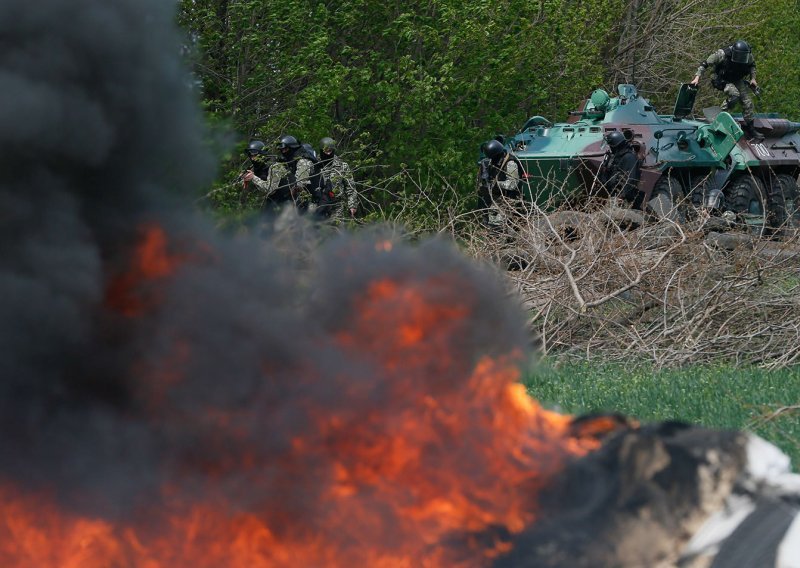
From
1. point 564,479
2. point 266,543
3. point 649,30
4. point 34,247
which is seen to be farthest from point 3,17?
point 649,30

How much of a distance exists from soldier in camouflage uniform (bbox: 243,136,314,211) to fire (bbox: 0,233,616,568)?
25.5 ft

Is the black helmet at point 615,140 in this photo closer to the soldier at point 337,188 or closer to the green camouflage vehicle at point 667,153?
the green camouflage vehicle at point 667,153

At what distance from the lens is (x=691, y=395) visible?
752 cm

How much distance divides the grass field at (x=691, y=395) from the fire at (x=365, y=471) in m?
1.84

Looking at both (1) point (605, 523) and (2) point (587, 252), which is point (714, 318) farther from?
(1) point (605, 523)

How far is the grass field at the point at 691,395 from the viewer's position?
648 centimetres

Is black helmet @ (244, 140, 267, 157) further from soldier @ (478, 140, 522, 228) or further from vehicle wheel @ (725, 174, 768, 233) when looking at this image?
vehicle wheel @ (725, 174, 768, 233)

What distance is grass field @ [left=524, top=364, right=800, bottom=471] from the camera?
255 inches

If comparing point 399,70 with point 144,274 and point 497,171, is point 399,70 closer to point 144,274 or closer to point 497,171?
point 497,171

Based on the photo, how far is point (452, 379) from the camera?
14.6 ft

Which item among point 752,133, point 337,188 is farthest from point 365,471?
point 752,133

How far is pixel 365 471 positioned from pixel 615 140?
12809 millimetres

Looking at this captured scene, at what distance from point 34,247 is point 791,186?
59.4 ft

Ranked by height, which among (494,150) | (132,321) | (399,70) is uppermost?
(132,321)
